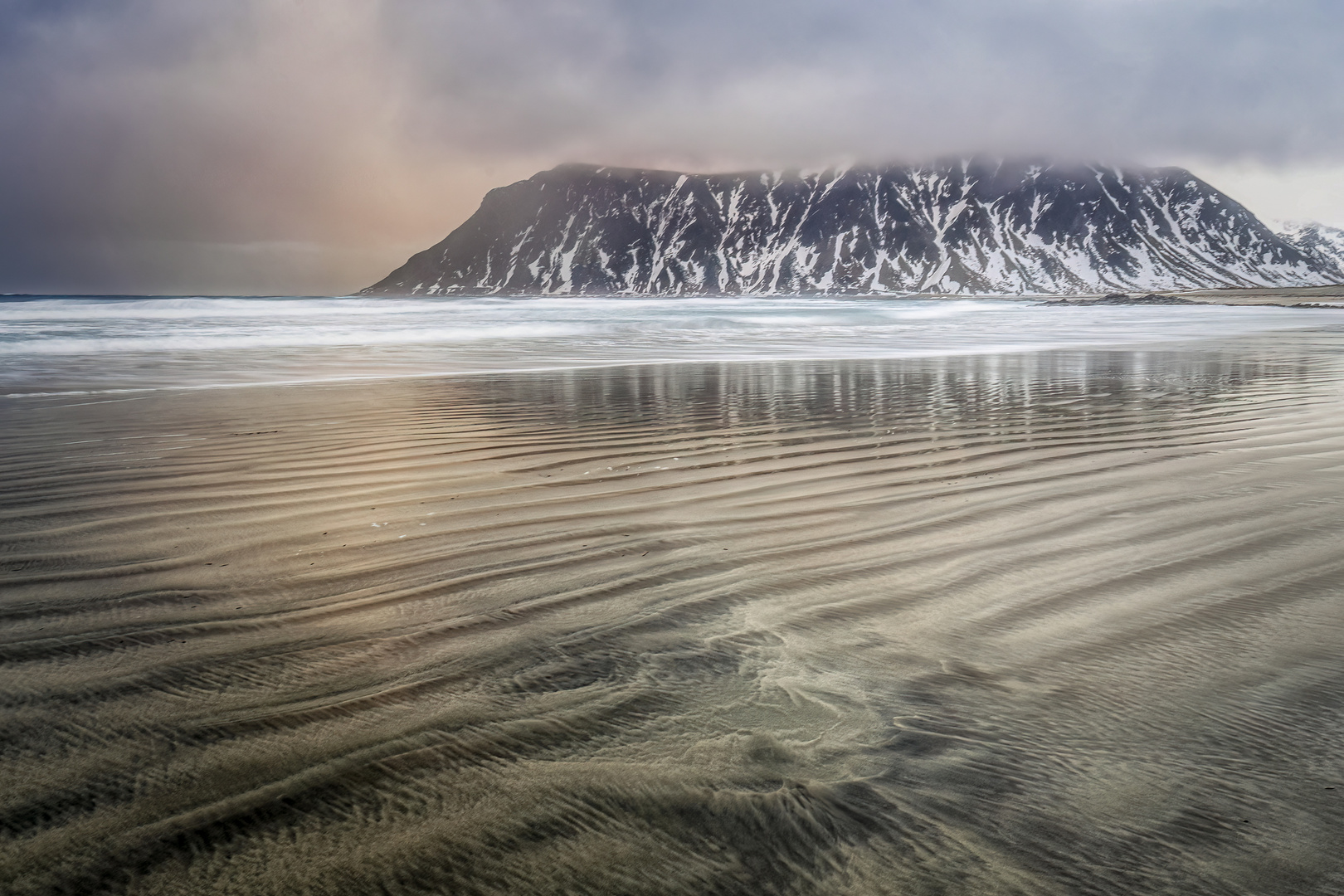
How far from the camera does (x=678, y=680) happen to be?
2.93 meters

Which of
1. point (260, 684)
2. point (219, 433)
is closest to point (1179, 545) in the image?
point (260, 684)

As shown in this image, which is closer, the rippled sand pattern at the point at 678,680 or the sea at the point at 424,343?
the rippled sand pattern at the point at 678,680

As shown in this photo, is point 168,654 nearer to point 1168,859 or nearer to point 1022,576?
point 1168,859

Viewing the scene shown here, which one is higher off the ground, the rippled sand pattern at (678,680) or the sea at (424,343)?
the sea at (424,343)

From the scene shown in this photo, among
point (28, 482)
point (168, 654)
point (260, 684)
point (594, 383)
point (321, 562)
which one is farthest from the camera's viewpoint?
Result: point (594, 383)

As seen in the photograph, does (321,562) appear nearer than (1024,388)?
Yes

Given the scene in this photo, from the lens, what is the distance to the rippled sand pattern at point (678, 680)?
1.99 metres

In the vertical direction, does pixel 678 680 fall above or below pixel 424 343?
below

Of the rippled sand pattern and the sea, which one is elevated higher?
the sea

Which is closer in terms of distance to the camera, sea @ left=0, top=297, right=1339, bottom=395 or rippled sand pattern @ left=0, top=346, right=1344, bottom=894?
rippled sand pattern @ left=0, top=346, right=1344, bottom=894

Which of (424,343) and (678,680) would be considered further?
(424,343)

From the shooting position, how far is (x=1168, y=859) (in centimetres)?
195

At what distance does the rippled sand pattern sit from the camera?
1992 mm

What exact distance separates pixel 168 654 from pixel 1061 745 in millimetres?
3039
